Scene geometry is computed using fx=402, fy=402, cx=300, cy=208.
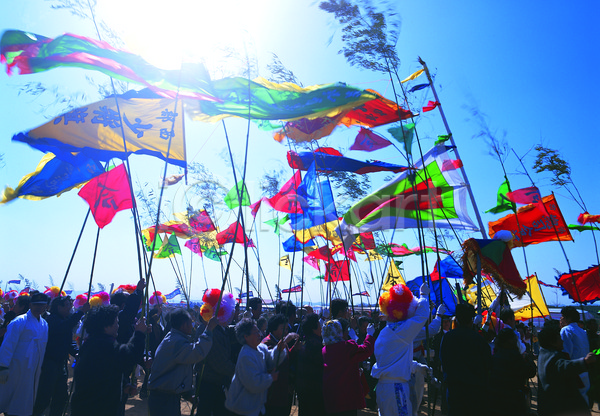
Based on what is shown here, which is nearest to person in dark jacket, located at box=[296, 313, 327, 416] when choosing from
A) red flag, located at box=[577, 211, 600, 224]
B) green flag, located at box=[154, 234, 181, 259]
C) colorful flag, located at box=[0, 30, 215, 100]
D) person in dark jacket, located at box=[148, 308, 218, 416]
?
person in dark jacket, located at box=[148, 308, 218, 416]

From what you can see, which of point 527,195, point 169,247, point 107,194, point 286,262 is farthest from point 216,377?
point 286,262

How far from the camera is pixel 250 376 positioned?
3.59 meters

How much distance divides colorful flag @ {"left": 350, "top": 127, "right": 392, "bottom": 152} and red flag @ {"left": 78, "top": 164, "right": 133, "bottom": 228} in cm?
468

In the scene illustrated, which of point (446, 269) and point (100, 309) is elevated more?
point (446, 269)

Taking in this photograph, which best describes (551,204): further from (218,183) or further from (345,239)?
(218,183)

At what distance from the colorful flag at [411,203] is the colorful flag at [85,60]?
4.32 metres

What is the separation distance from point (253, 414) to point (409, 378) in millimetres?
1580

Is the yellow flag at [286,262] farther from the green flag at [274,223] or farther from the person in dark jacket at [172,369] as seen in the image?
the person in dark jacket at [172,369]

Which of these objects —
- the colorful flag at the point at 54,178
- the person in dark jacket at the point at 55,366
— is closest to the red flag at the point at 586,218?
the colorful flag at the point at 54,178

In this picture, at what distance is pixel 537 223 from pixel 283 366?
7.55m

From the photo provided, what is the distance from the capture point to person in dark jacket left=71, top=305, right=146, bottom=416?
11.1 ft

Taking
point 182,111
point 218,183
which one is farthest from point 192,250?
point 182,111

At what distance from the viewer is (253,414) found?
3.68 meters

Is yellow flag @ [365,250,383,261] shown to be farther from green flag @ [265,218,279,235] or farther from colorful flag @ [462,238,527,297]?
colorful flag @ [462,238,527,297]
